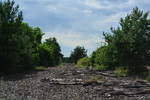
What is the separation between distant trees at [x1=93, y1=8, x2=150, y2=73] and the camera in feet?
106

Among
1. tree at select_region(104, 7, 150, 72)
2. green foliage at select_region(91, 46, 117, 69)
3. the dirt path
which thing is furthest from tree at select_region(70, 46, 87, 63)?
the dirt path

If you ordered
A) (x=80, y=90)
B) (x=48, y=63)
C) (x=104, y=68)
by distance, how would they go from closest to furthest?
1. (x=80, y=90)
2. (x=104, y=68)
3. (x=48, y=63)

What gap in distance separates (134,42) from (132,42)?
21 cm

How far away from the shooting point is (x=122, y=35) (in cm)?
3303

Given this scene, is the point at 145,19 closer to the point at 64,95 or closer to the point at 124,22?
the point at 124,22

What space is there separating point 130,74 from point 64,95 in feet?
50.1

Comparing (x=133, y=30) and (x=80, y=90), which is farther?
(x=133, y=30)

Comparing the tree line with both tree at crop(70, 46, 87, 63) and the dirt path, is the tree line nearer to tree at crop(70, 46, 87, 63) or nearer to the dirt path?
the dirt path

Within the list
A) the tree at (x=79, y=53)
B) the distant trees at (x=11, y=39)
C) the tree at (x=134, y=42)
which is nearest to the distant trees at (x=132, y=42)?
the tree at (x=134, y=42)

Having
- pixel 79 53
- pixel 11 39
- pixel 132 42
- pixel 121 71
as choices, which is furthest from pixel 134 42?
pixel 79 53

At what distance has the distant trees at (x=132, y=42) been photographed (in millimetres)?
32438

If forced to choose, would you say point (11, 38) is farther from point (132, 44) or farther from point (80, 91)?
point (80, 91)

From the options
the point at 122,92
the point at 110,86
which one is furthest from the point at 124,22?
the point at 122,92

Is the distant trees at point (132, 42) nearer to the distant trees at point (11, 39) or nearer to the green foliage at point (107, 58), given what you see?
the green foliage at point (107, 58)
